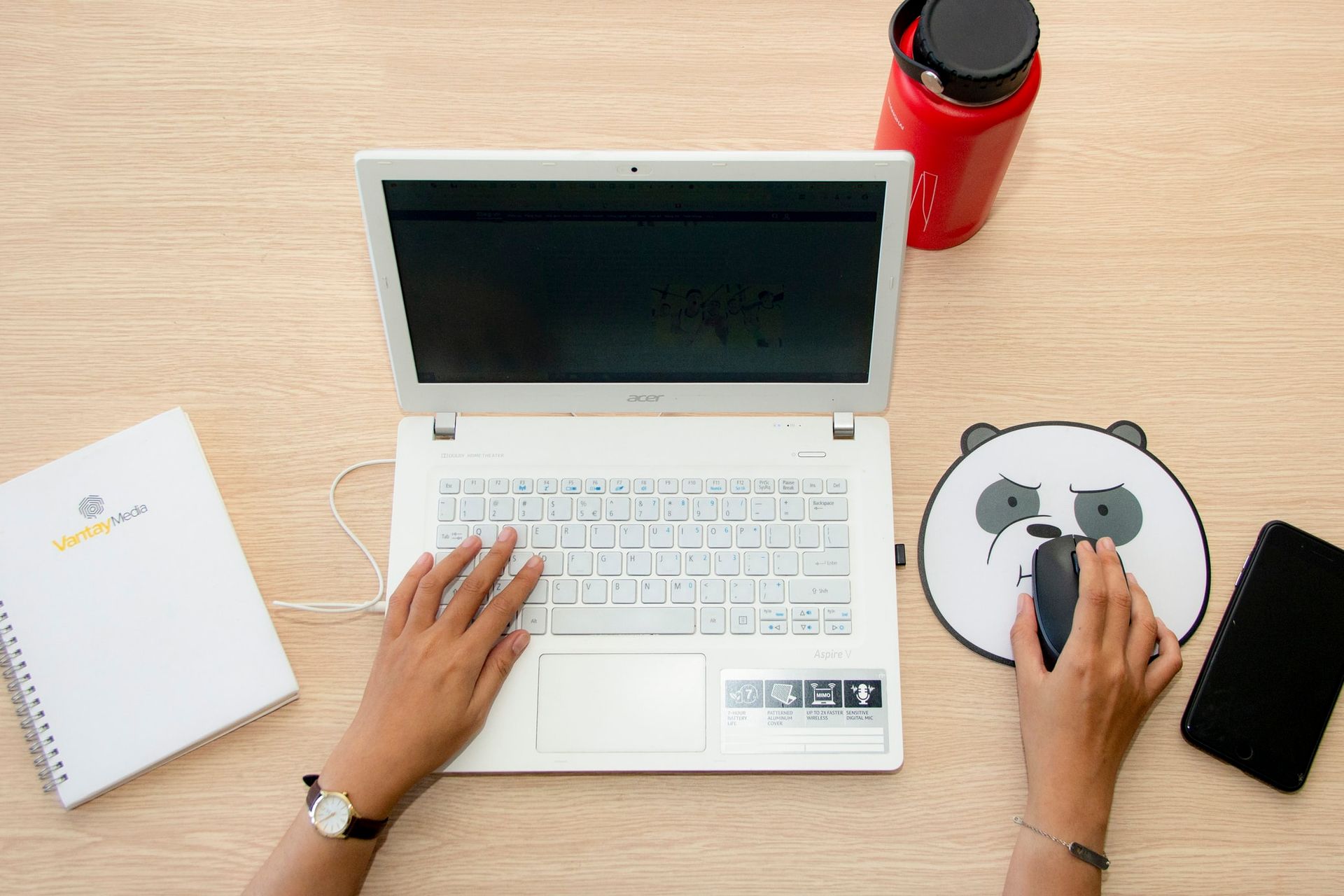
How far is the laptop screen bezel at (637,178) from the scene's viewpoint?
0.71 metres

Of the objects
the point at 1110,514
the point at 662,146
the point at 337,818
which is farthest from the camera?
the point at 662,146

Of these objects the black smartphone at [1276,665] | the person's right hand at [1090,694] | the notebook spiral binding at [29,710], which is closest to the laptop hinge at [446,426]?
the notebook spiral binding at [29,710]

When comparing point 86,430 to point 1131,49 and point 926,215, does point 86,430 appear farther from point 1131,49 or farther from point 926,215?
point 1131,49

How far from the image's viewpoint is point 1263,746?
747mm

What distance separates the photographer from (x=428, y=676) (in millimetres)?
738

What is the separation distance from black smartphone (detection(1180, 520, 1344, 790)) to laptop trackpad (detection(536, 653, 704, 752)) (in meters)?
0.41

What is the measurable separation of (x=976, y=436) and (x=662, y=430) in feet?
0.93

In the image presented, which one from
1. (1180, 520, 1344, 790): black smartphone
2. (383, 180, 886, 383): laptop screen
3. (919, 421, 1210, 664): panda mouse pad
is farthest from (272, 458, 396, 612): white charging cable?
(1180, 520, 1344, 790): black smartphone

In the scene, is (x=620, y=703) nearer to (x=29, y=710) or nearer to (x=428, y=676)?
(x=428, y=676)

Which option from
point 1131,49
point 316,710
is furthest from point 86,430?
point 1131,49

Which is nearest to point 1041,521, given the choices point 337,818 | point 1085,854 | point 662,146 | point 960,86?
point 1085,854

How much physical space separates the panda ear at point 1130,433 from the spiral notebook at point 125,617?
29.6 inches

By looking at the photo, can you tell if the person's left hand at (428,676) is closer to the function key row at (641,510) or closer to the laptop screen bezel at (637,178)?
the function key row at (641,510)

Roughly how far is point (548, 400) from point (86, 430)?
0.44 meters
